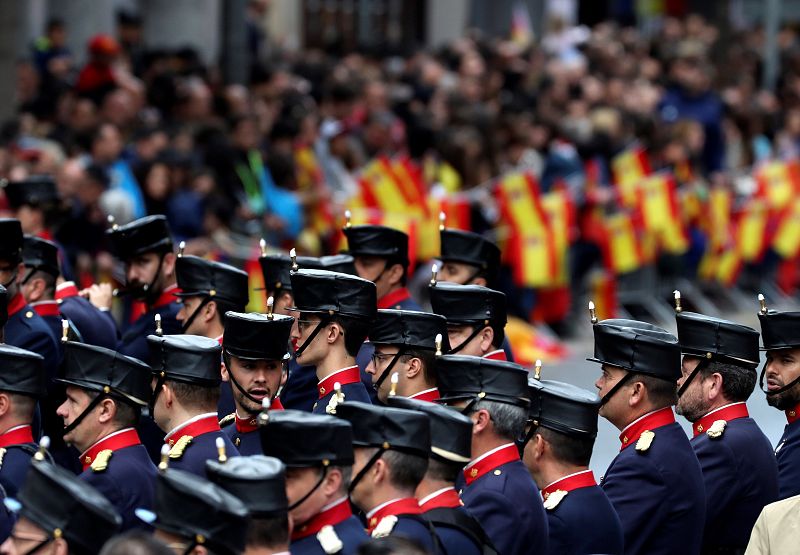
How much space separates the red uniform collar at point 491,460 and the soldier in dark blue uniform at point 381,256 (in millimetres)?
2699

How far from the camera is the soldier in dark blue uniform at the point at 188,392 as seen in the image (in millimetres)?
7113

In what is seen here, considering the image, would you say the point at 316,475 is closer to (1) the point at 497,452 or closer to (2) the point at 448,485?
(2) the point at 448,485

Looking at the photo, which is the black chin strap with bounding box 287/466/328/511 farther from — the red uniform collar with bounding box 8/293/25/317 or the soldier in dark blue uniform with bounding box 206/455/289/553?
the red uniform collar with bounding box 8/293/25/317

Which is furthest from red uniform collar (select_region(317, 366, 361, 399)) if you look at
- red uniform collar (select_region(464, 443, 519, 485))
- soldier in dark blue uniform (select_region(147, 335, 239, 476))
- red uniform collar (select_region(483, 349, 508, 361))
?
red uniform collar (select_region(464, 443, 519, 485))

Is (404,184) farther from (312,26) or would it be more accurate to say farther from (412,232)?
(312,26)

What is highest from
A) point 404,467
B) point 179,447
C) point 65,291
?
point 404,467

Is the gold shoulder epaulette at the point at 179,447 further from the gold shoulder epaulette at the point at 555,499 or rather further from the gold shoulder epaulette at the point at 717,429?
the gold shoulder epaulette at the point at 717,429

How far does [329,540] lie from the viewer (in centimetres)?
600

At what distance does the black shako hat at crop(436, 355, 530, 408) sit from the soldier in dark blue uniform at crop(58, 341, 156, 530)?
45.4 inches

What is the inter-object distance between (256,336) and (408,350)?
705 mm

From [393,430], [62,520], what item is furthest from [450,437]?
[62,520]

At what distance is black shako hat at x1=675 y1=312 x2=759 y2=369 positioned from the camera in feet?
25.9

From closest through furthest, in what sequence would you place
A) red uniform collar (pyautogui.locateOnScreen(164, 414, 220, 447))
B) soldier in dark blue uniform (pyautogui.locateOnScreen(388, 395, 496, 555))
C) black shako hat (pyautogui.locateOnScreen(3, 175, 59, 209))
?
soldier in dark blue uniform (pyautogui.locateOnScreen(388, 395, 496, 555)) → red uniform collar (pyautogui.locateOnScreen(164, 414, 220, 447)) → black shako hat (pyautogui.locateOnScreen(3, 175, 59, 209))

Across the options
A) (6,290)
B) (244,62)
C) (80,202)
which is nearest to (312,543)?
(6,290)
